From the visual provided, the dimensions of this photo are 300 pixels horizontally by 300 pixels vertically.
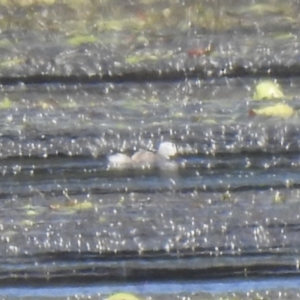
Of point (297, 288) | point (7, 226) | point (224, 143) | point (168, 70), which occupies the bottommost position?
point (297, 288)

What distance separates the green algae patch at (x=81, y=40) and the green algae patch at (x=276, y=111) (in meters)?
0.28

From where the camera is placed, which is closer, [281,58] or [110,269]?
[110,269]

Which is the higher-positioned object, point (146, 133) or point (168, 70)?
point (168, 70)

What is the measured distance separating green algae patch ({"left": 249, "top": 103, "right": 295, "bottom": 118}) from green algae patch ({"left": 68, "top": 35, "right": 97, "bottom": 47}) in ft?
0.93

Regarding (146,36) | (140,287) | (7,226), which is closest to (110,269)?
(140,287)

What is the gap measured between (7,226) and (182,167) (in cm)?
27

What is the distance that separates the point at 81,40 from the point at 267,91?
1.01 ft

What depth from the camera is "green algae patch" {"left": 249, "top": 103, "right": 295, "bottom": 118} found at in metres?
1.21

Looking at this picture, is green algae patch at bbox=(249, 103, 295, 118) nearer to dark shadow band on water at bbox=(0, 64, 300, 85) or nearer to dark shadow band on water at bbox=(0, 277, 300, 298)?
dark shadow band on water at bbox=(0, 64, 300, 85)

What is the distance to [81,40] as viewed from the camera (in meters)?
1.29

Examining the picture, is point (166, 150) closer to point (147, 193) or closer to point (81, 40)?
point (147, 193)

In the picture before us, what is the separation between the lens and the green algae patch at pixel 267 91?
123cm

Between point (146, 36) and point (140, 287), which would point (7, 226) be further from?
point (146, 36)

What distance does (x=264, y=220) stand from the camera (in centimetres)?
113
